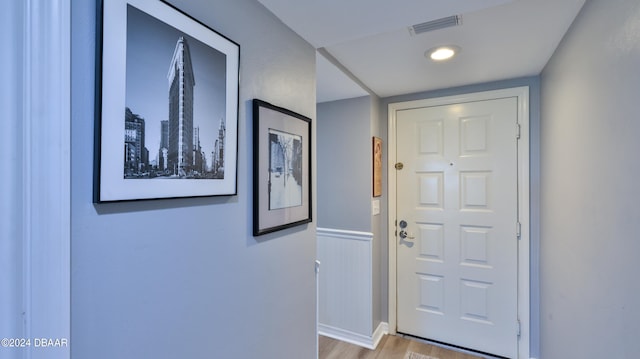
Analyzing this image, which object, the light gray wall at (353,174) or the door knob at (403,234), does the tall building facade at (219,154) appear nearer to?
the light gray wall at (353,174)

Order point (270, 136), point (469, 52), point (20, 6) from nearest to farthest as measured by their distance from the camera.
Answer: point (20, 6) < point (270, 136) < point (469, 52)

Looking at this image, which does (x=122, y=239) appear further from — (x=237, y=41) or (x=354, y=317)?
(x=354, y=317)

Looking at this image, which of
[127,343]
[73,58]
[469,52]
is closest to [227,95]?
[73,58]

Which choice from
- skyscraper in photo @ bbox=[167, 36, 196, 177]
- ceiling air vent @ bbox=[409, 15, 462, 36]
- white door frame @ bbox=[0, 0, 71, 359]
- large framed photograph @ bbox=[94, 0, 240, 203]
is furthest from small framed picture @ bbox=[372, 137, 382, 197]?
white door frame @ bbox=[0, 0, 71, 359]

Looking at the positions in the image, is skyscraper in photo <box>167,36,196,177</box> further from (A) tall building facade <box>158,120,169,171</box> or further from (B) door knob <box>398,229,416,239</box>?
(B) door knob <box>398,229,416,239</box>

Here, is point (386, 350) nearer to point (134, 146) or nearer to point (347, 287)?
point (347, 287)

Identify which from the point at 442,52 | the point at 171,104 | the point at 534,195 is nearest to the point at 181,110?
the point at 171,104

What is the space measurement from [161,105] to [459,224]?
234 cm

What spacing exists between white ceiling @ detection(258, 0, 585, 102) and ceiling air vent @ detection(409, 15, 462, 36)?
27mm

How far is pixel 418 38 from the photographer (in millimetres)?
1562

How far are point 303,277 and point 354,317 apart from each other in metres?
1.33

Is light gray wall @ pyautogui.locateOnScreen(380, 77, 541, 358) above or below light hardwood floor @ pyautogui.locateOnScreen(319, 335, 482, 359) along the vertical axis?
above

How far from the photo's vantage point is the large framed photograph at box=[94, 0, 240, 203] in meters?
0.65

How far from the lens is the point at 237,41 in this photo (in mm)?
1040
